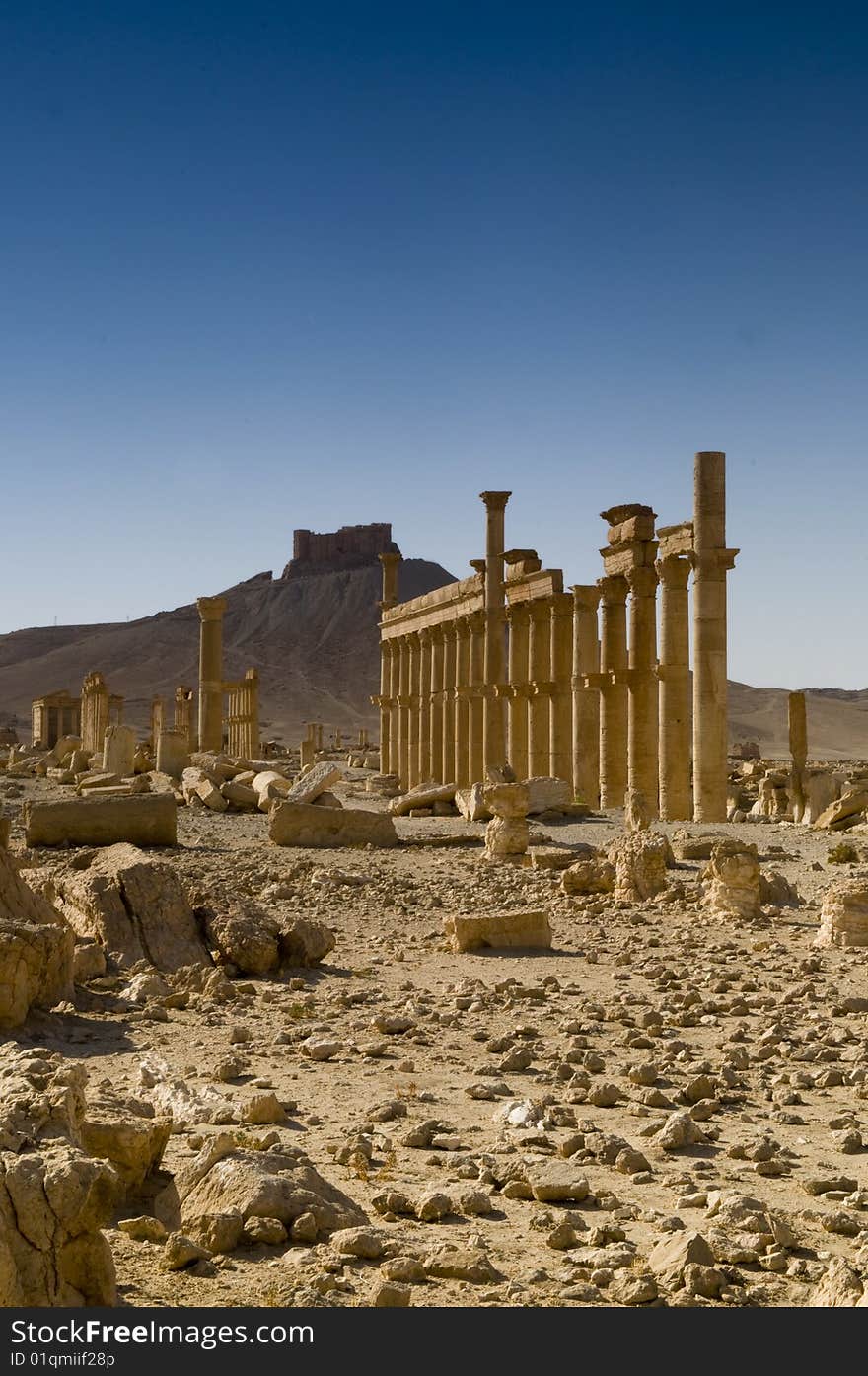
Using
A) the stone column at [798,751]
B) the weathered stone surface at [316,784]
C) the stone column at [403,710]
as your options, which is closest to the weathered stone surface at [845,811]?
the stone column at [798,751]

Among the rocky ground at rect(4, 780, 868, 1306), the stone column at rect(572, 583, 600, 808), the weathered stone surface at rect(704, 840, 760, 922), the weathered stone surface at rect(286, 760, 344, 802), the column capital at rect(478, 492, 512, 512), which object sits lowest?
the rocky ground at rect(4, 780, 868, 1306)

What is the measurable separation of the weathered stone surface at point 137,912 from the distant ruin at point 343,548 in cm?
15118

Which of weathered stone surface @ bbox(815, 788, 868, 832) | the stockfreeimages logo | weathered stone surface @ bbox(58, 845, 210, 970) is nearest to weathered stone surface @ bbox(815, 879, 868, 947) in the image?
weathered stone surface @ bbox(58, 845, 210, 970)

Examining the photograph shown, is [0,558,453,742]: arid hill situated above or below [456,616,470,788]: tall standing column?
above

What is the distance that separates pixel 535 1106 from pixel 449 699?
1414 inches

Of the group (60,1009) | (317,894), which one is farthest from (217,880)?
(60,1009)

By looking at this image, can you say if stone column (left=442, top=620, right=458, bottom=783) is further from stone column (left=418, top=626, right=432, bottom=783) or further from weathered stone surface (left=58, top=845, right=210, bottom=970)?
weathered stone surface (left=58, top=845, right=210, bottom=970)

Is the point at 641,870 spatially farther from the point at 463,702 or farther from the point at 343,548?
the point at 343,548

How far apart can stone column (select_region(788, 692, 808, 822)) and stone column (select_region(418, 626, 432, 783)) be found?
13.7 metres

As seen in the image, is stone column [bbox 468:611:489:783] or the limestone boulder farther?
stone column [bbox 468:611:489:783]

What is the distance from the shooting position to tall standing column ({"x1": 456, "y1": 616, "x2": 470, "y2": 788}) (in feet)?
132

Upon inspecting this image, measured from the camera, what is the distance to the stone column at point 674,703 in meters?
27.0

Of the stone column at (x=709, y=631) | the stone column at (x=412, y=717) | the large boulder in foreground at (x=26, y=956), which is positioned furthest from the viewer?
the stone column at (x=412, y=717)

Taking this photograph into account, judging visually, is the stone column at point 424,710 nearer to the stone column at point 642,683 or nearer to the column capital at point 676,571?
the stone column at point 642,683
